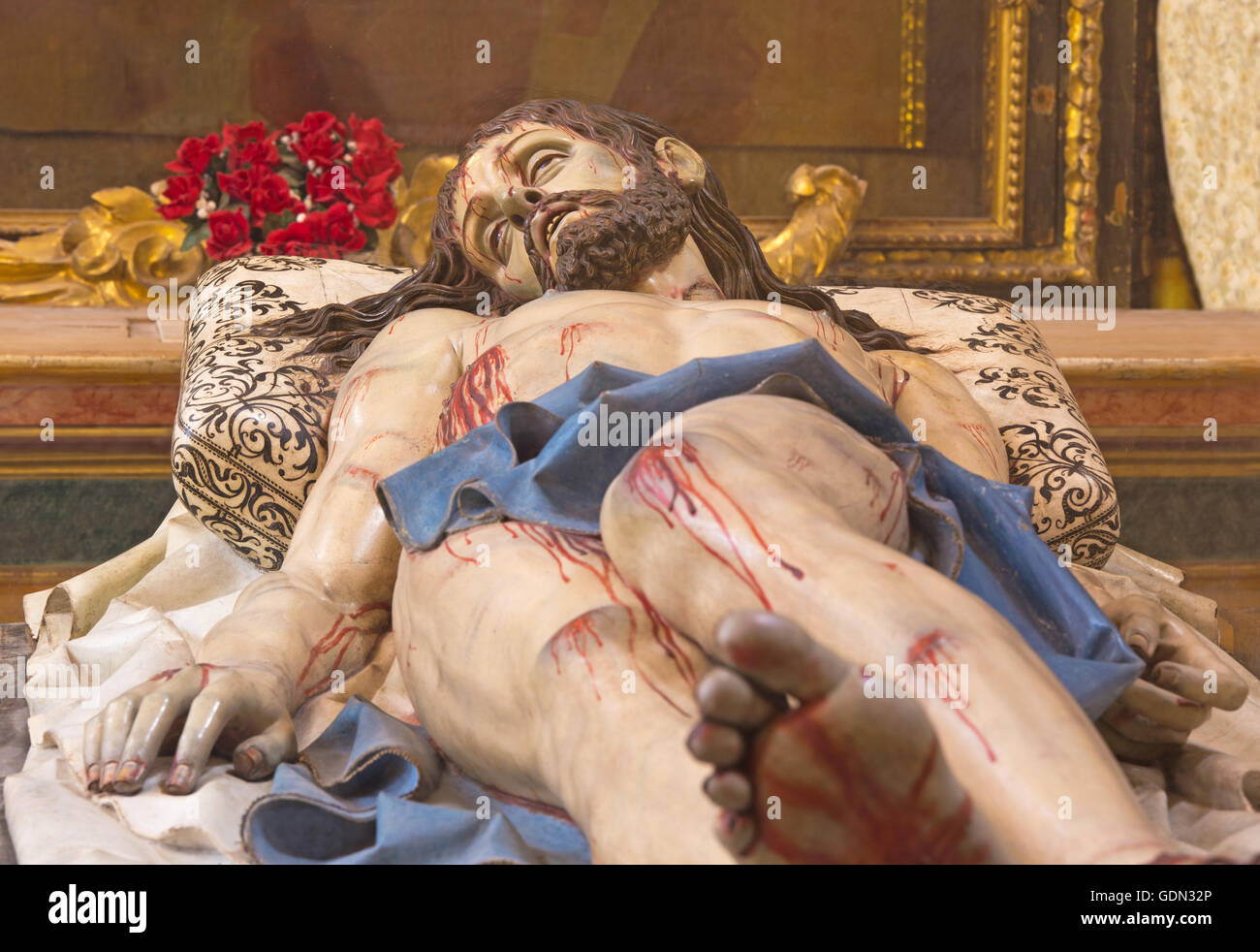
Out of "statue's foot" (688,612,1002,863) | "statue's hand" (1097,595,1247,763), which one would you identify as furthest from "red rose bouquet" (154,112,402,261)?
"statue's foot" (688,612,1002,863)

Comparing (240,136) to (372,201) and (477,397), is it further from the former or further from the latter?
(477,397)

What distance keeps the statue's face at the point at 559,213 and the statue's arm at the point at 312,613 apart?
0.52 feet

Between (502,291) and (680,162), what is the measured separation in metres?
0.42

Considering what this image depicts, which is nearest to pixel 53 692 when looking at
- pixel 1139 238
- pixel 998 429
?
pixel 998 429

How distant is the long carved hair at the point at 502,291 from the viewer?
2.60 m

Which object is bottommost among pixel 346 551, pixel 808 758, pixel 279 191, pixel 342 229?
pixel 346 551

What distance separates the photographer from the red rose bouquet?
12.1 feet

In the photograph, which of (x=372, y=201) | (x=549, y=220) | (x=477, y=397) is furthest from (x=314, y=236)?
(x=477, y=397)

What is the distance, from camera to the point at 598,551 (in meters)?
1.71

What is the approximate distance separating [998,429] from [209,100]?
10.1 ft

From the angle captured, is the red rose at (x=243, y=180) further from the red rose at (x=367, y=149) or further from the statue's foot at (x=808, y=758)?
the statue's foot at (x=808, y=758)

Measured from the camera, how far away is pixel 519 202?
2436 mm

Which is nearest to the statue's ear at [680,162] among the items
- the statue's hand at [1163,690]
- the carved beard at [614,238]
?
the carved beard at [614,238]
